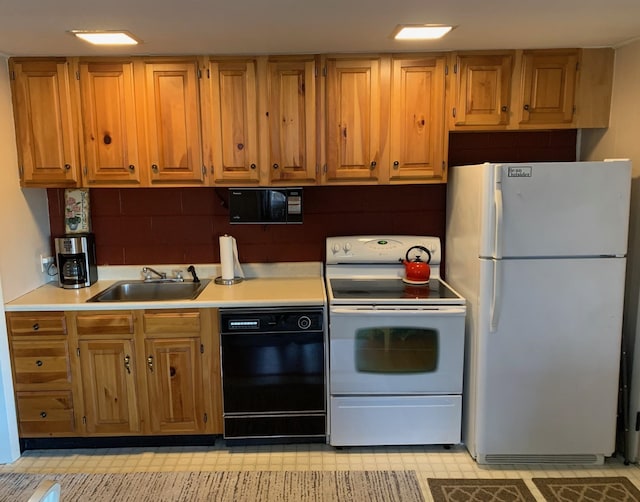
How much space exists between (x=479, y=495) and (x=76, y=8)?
114 inches

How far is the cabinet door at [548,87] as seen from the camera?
2795 millimetres

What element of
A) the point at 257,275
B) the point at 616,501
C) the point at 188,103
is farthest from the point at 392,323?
the point at 188,103

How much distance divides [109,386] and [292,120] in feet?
6.18

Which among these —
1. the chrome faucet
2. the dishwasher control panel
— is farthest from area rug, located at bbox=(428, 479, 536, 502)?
the chrome faucet

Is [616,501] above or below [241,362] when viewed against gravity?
below

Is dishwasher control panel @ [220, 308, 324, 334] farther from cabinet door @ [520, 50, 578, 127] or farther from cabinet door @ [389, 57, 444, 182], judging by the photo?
cabinet door @ [520, 50, 578, 127]

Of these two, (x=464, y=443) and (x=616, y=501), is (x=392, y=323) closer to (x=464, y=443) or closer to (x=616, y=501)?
(x=464, y=443)

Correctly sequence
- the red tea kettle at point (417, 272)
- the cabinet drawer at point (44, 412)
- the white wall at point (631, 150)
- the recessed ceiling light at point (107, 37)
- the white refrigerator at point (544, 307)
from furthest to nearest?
1. the red tea kettle at point (417, 272)
2. the cabinet drawer at point (44, 412)
3. the white wall at point (631, 150)
4. the white refrigerator at point (544, 307)
5. the recessed ceiling light at point (107, 37)

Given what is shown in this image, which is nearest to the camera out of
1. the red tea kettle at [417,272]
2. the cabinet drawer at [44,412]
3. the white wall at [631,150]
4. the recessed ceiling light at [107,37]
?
the recessed ceiling light at [107,37]

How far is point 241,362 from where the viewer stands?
110 inches

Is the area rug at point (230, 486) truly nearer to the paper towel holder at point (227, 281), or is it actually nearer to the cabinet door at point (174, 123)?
the paper towel holder at point (227, 281)

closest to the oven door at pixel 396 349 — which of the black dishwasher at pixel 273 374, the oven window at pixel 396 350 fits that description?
the oven window at pixel 396 350

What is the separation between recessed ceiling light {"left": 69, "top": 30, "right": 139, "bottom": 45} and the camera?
7.70 feet

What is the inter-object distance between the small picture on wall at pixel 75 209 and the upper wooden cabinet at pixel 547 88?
9.17 feet
